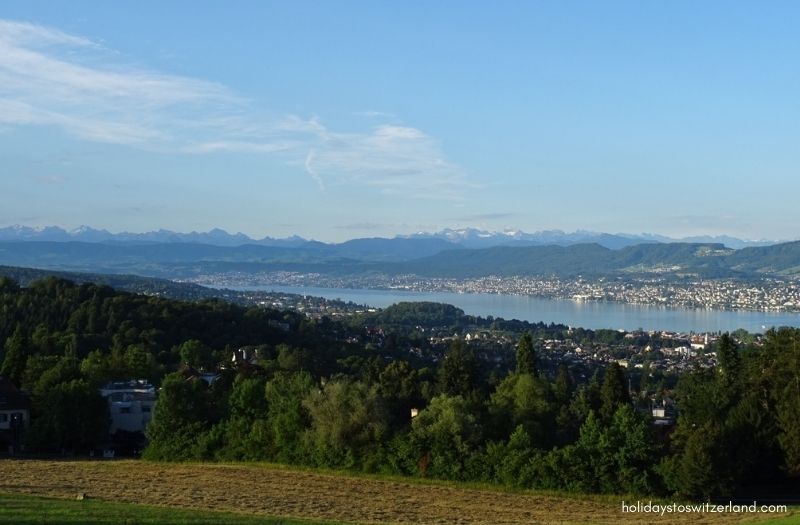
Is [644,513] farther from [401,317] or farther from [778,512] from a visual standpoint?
[401,317]

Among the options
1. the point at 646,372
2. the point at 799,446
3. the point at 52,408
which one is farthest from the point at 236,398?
the point at 646,372

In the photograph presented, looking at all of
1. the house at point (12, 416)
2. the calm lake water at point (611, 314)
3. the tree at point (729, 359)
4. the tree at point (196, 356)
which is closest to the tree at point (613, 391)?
the tree at point (729, 359)

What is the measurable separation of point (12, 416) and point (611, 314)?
95467mm

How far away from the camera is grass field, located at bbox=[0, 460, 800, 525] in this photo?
1328 centimetres

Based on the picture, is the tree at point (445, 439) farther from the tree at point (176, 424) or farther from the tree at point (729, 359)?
the tree at point (729, 359)

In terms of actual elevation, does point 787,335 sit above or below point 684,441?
above

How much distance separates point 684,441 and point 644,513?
284 cm

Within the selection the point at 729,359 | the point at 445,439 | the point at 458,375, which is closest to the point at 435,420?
the point at 445,439

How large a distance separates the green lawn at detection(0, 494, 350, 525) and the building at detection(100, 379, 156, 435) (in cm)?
1260

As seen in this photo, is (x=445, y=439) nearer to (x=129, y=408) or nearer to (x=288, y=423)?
(x=288, y=423)

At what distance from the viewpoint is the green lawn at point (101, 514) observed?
11.8m

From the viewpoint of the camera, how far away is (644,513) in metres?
16.4

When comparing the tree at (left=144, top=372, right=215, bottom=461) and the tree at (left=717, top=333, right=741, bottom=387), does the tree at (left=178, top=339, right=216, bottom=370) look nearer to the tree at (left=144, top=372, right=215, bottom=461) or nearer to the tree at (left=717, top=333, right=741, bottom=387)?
the tree at (left=144, top=372, right=215, bottom=461)

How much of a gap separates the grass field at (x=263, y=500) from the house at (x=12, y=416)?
4.60 meters
